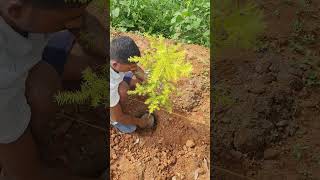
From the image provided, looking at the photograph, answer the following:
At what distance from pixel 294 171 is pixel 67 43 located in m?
0.79

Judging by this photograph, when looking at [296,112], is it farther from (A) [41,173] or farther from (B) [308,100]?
(A) [41,173]

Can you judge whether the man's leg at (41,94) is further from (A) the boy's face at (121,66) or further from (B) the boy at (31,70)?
(A) the boy's face at (121,66)

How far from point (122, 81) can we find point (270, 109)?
51 cm

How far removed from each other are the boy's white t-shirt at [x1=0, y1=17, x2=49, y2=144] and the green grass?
28.2 inches

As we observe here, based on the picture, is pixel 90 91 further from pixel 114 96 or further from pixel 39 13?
pixel 39 13

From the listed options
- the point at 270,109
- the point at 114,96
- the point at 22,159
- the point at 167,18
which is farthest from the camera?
the point at 167,18

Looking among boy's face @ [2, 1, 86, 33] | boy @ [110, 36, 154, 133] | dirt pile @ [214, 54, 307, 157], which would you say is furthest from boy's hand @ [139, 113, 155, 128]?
boy's face @ [2, 1, 86, 33]

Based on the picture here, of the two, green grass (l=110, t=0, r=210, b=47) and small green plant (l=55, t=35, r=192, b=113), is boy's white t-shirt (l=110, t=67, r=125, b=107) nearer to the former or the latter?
small green plant (l=55, t=35, r=192, b=113)

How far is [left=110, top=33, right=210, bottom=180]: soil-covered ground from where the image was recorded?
5.43 ft

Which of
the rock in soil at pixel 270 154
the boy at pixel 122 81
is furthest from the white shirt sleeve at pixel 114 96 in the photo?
the rock in soil at pixel 270 154

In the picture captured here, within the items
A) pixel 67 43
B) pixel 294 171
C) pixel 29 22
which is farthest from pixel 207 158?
pixel 29 22

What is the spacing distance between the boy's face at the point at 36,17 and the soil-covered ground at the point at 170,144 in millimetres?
468

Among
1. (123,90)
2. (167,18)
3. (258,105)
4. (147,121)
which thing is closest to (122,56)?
(123,90)

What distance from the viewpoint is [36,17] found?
4.33 ft
